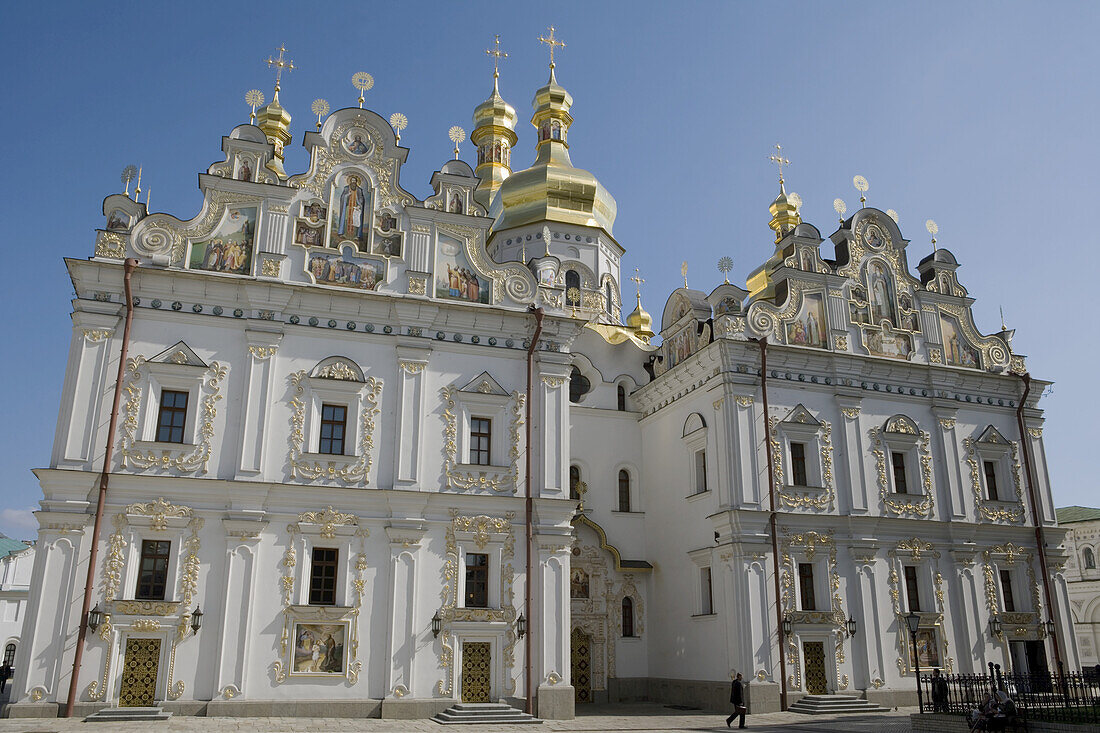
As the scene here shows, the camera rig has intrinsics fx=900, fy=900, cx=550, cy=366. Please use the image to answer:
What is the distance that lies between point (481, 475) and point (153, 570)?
6.90 m

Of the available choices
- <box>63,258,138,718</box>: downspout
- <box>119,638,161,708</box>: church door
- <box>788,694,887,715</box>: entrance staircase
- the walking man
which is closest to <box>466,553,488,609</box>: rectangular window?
the walking man

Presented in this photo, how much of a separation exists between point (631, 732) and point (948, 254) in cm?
1804

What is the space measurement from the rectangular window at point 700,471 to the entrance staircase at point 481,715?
7.99 m

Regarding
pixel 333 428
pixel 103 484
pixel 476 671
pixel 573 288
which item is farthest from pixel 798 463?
pixel 103 484

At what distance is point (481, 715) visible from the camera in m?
18.1

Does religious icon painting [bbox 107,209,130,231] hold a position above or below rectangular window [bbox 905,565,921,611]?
above

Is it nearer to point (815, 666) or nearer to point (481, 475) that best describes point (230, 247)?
point (481, 475)

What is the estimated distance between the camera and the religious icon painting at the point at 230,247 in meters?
19.6

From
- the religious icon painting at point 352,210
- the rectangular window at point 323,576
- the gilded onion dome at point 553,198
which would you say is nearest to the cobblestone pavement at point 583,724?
the rectangular window at point 323,576

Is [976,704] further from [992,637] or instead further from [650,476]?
[650,476]

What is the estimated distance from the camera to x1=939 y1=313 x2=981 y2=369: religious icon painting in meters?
26.3

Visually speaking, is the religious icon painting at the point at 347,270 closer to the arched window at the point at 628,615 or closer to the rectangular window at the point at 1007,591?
the arched window at the point at 628,615

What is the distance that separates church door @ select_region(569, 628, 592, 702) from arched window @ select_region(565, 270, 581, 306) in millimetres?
11166

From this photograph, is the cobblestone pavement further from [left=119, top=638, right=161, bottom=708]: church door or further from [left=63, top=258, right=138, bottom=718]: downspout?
[left=63, top=258, right=138, bottom=718]: downspout
